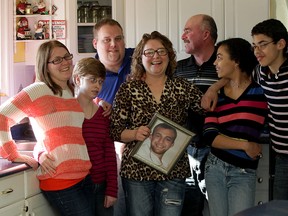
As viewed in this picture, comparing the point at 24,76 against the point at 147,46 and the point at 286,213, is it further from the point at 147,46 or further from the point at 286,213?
the point at 286,213

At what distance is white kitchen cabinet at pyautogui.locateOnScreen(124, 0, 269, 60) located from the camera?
10.3 feet

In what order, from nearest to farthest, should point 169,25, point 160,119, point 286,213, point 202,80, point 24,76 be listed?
point 286,213 → point 160,119 → point 202,80 → point 169,25 → point 24,76

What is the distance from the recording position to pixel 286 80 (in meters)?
2.07

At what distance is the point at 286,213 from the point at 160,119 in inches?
34.0

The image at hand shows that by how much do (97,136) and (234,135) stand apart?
0.61 metres

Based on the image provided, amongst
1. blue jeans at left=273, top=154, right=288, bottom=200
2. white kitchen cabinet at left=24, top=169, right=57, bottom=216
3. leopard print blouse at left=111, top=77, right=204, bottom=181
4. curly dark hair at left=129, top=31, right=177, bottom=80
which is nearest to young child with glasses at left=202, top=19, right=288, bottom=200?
blue jeans at left=273, top=154, right=288, bottom=200

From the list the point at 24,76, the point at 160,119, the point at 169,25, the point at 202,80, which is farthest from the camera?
the point at 24,76

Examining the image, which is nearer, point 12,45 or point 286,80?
point 286,80

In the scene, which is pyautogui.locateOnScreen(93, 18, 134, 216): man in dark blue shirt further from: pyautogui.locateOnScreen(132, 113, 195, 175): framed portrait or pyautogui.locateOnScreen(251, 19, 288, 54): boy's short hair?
pyautogui.locateOnScreen(251, 19, 288, 54): boy's short hair

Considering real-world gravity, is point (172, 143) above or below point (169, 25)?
below

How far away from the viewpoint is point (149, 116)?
2.02 meters

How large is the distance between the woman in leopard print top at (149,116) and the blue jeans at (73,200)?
0.60 ft

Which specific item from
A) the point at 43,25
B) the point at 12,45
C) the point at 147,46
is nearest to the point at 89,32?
the point at 43,25

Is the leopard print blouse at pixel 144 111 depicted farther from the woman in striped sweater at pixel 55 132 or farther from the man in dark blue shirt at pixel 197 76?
the man in dark blue shirt at pixel 197 76
